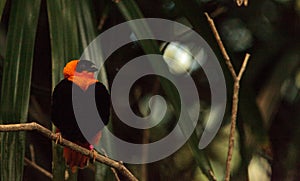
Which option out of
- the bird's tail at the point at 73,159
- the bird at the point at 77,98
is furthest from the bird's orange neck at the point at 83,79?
the bird's tail at the point at 73,159

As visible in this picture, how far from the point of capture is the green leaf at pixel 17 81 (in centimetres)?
98

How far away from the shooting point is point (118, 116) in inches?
61.3

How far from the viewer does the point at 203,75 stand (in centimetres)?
171

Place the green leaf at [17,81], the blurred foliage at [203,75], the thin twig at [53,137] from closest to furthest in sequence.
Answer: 1. the thin twig at [53,137]
2. the green leaf at [17,81]
3. the blurred foliage at [203,75]

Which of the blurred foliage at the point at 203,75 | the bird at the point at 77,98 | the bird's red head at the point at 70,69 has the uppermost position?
the bird's red head at the point at 70,69

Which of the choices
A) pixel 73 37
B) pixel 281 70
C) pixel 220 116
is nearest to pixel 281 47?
pixel 281 70

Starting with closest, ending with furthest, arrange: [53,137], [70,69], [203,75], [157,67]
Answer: [53,137]
[70,69]
[157,67]
[203,75]

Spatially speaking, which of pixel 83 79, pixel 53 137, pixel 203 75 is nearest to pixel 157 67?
pixel 83 79

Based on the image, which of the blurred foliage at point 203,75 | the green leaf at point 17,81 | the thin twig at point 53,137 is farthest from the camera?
A: the blurred foliage at point 203,75

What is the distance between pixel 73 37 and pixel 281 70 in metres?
0.75

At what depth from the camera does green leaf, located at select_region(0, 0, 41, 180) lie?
0.98 meters

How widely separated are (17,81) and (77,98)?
11cm

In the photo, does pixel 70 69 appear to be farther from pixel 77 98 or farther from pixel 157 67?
pixel 157 67

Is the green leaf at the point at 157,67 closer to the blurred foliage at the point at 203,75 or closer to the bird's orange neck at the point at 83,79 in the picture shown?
the blurred foliage at the point at 203,75
